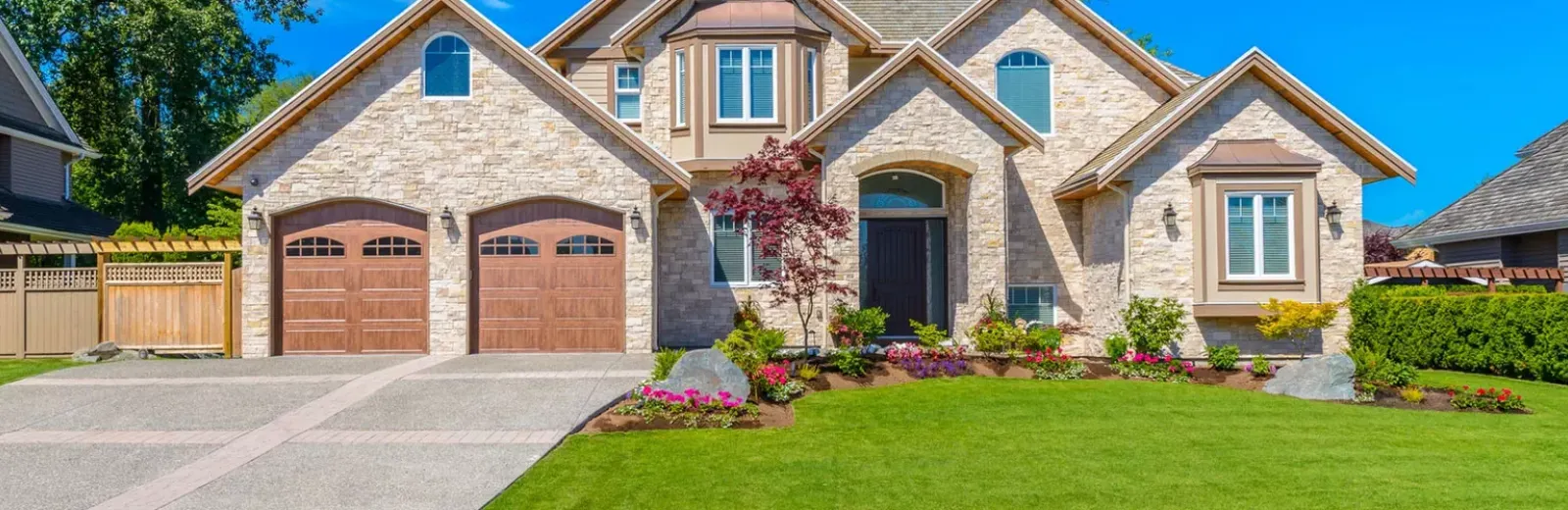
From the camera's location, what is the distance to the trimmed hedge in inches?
552

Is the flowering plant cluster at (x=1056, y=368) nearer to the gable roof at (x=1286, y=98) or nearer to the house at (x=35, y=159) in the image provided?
the gable roof at (x=1286, y=98)

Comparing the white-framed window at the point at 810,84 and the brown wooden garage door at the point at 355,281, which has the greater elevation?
the white-framed window at the point at 810,84

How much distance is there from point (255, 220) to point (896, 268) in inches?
429

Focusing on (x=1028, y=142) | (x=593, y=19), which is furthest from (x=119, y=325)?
(x=1028, y=142)

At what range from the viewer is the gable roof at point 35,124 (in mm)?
22188

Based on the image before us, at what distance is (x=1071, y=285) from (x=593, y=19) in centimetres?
1060

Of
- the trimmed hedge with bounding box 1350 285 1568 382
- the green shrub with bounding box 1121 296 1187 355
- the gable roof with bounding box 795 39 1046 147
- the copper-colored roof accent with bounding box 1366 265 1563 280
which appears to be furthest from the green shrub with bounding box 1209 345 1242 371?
the copper-colored roof accent with bounding box 1366 265 1563 280

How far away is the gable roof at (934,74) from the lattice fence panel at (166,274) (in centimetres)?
977

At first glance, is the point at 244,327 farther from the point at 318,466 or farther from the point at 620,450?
the point at 620,450

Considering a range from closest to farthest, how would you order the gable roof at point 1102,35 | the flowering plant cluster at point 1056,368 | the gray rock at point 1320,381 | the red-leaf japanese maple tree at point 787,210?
the gray rock at point 1320,381 < the red-leaf japanese maple tree at point 787,210 < the flowering plant cluster at point 1056,368 < the gable roof at point 1102,35

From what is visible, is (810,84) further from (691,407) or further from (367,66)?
(691,407)

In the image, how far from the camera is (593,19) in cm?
1962

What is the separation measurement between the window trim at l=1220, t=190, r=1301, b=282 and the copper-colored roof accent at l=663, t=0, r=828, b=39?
7.58m

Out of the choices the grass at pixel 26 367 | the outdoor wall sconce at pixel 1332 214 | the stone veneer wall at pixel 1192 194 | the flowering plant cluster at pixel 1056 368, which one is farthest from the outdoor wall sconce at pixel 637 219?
the outdoor wall sconce at pixel 1332 214
